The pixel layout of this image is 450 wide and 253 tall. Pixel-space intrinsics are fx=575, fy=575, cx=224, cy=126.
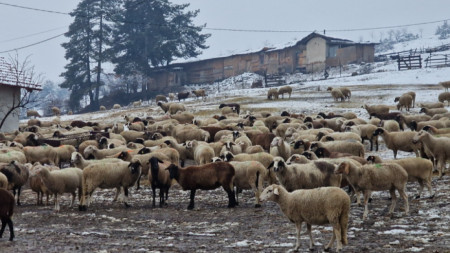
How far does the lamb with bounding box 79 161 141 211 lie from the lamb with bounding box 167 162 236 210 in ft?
4.80

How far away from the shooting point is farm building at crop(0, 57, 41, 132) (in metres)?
39.3

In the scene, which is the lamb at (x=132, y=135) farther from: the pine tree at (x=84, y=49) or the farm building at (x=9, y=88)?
the pine tree at (x=84, y=49)

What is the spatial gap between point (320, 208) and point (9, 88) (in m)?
33.8

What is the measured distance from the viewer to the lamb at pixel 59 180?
17344 millimetres

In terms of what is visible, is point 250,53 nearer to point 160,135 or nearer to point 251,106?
point 251,106

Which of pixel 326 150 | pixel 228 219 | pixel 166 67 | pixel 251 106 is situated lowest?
pixel 228 219

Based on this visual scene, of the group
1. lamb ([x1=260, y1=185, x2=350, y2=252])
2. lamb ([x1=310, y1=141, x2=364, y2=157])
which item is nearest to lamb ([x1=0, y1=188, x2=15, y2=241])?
lamb ([x1=260, y1=185, x2=350, y2=252])

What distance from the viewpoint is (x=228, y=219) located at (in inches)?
585

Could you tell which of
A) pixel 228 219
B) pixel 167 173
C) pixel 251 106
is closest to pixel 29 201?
pixel 167 173

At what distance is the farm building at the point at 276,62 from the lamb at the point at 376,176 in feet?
209

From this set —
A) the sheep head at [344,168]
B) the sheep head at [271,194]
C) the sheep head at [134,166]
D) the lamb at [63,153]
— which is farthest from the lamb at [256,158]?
the lamb at [63,153]

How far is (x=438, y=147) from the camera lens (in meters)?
18.6

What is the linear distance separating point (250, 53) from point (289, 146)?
65417mm

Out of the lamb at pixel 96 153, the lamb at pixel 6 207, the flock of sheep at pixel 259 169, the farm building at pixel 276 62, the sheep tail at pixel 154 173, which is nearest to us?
the flock of sheep at pixel 259 169
